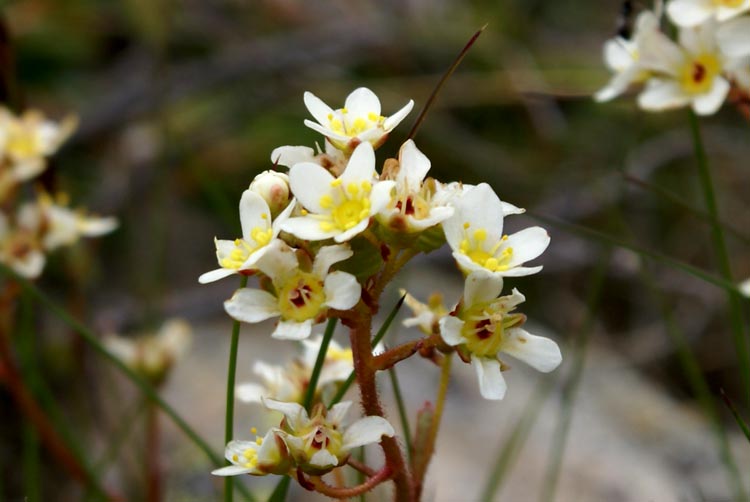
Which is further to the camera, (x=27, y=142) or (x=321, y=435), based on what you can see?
(x=27, y=142)

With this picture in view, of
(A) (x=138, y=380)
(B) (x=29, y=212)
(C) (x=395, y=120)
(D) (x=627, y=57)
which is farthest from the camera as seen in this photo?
(B) (x=29, y=212)

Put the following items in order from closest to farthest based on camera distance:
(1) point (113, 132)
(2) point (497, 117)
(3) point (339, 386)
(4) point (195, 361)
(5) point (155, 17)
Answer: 1. (3) point (339, 386)
2. (4) point (195, 361)
3. (1) point (113, 132)
4. (5) point (155, 17)
5. (2) point (497, 117)

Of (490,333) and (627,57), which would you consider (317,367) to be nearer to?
(490,333)

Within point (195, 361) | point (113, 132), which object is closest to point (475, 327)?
point (195, 361)

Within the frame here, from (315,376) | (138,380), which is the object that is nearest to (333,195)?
(315,376)

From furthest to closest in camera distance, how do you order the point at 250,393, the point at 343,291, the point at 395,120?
1. the point at 250,393
2. the point at 395,120
3. the point at 343,291

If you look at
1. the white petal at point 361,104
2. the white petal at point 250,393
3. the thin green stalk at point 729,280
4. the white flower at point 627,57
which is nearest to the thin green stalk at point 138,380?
the white petal at point 250,393

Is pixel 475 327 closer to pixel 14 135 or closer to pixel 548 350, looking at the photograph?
pixel 548 350
